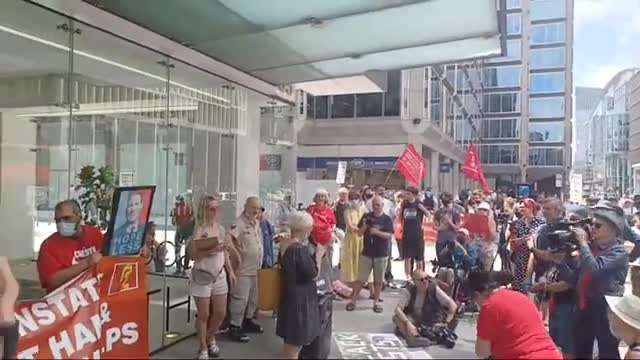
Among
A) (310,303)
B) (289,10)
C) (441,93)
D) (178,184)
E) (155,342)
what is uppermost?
(441,93)

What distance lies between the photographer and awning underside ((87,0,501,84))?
530 centimetres

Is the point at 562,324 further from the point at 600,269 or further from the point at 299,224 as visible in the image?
the point at 299,224

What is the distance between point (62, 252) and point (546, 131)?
6854 cm

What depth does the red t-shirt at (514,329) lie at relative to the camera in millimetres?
2549

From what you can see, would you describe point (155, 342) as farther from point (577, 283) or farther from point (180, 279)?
point (577, 283)

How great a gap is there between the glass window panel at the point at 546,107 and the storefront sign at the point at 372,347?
2567 inches

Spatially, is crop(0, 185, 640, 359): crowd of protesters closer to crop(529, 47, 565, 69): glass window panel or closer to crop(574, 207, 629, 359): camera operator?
crop(574, 207, 629, 359): camera operator

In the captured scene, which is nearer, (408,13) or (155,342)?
(155,342)

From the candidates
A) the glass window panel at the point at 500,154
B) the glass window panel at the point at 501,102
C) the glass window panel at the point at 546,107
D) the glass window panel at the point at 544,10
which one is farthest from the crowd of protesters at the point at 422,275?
the glass window panel at the point at 546,107

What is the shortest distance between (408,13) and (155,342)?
4003 mm

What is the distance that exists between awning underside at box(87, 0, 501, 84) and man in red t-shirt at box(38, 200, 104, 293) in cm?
233

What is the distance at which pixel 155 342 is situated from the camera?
15.6ft

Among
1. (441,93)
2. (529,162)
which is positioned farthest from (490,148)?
(441,93)

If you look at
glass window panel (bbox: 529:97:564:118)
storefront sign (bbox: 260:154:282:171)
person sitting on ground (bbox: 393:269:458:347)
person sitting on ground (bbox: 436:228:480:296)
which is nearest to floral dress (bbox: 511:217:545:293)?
person sitting on ground (bbox: 436:228:480:296)
